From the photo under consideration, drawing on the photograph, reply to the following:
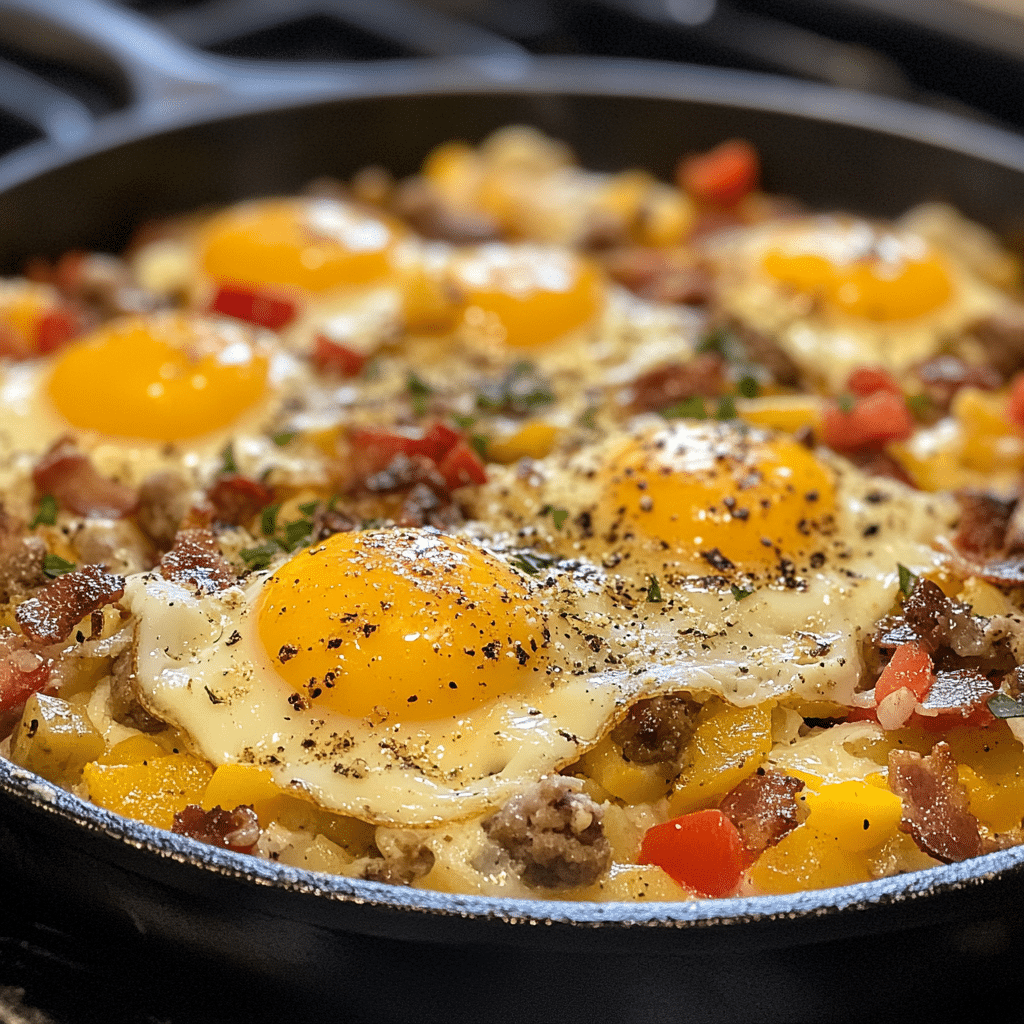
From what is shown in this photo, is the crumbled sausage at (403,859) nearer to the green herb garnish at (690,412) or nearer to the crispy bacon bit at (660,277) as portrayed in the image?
the green herb garnish at (690,412)

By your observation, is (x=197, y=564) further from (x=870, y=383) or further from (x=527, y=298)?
(x=870, y=383)

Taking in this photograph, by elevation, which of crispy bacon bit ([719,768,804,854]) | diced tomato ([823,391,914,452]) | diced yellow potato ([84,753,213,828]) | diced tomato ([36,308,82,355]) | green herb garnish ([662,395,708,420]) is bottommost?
diced tomato ([36,308,82,355])

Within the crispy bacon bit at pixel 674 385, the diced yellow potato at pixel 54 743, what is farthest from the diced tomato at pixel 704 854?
the crispy bacon bit at pixel 674 385

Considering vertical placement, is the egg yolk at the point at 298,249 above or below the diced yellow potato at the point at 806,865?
below

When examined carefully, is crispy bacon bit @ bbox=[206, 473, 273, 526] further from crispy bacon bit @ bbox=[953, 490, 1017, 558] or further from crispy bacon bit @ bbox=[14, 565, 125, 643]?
crispy bacon bit @ bbox=[953, 490, 1017, 558]

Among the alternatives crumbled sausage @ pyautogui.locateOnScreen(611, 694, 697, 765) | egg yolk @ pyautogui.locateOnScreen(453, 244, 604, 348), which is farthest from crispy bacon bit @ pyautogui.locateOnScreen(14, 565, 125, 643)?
egg yolk @ pyautogui.locateOnScreen(453, 244, 604, 348)
